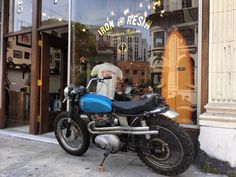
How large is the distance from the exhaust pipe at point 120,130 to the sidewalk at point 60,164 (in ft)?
1.66

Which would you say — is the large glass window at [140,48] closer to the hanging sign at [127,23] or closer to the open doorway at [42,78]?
the hanging sign at [127,23]

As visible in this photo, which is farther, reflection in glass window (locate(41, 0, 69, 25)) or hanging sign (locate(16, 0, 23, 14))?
hanging sign (locate(16, 0, 23, 14))

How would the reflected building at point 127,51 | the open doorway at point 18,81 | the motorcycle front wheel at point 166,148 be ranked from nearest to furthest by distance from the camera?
1. the motorcycle front wheel at point 166,148
2. the reflected building at point 127,51
3. the open doorway at point 18,81

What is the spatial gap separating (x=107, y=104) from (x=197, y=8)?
201 cm

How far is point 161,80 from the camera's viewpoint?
5.57 metres

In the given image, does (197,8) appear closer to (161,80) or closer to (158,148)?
(161,80)

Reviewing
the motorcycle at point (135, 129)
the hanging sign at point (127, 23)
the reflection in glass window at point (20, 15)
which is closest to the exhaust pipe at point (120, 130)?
the motorcycle at point (135, 129)

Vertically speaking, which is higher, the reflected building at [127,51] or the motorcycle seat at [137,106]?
the reflected building at [127,51]

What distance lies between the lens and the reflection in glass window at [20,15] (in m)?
6.78

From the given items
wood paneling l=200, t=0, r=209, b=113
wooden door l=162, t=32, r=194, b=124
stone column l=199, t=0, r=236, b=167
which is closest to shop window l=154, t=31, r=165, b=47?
wooden door l=162, t=32, r=194, b=124

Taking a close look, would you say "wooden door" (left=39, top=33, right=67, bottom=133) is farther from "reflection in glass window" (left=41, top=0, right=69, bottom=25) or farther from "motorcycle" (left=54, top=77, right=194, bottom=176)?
"motorcycle" (left=54, top=77, right=194, bottom=176)

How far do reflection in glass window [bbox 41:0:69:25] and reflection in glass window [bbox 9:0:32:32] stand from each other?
37 cm

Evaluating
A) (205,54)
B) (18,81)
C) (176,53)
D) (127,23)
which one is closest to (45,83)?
(127,23)

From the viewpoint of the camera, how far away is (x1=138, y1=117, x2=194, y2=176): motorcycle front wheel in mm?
3730
